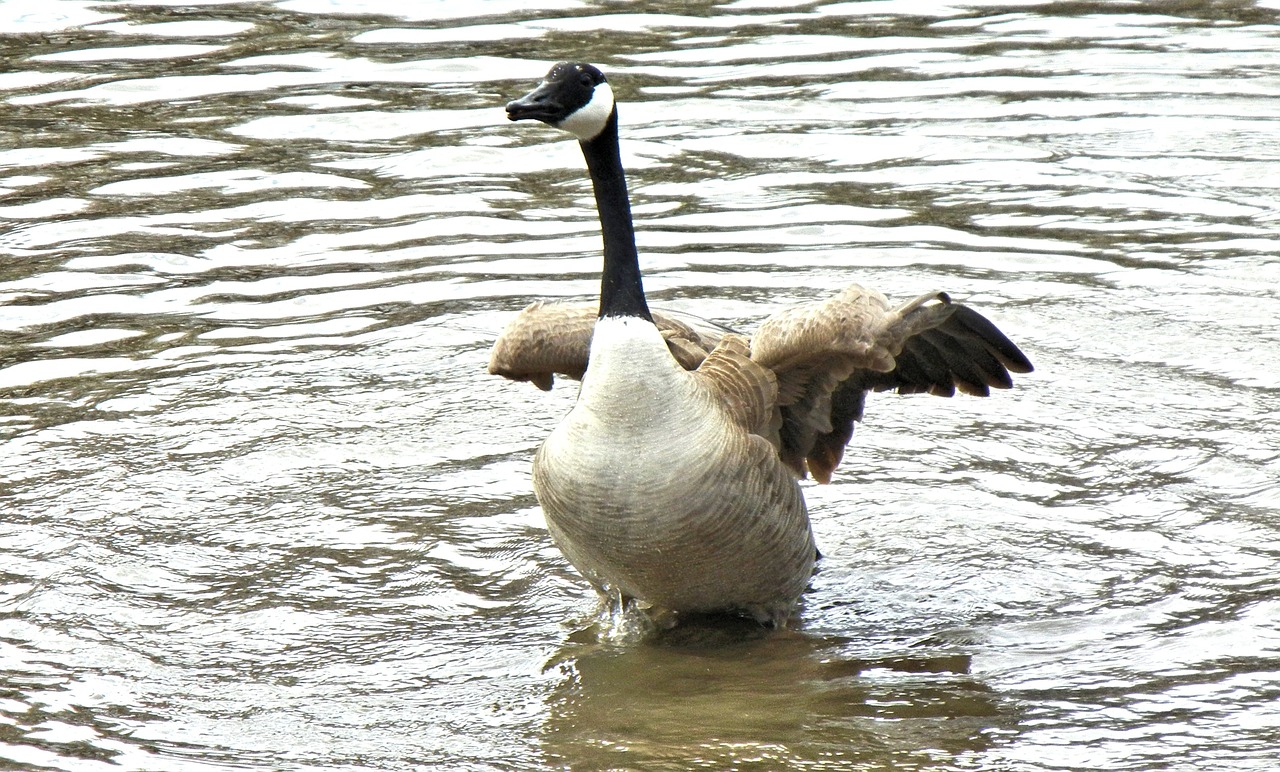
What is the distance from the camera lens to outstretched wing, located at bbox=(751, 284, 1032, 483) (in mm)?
5938

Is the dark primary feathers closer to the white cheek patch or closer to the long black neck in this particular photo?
the long black neck

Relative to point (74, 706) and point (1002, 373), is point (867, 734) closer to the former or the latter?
point (1002, 373)

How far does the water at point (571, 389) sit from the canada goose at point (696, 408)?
400 mm

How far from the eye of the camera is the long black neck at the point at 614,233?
19.3 feet

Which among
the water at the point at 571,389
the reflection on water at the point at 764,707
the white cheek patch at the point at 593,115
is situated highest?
the white cheek patch at the point at 593,115

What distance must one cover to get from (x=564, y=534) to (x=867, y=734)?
4.41 feet

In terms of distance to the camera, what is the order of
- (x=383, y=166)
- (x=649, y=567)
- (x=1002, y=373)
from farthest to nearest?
1. (x=383, y=166)
2. (x=1002, y=373)
3. (x=649, y=567)

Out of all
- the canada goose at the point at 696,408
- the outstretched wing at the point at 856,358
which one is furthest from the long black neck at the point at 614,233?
the outstretched wing at the point at 856,358

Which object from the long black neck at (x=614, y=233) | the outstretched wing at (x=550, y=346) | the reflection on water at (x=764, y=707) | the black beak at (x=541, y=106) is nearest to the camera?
the reflection on water at (x=764, y=707)

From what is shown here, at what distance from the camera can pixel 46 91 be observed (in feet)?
42.6

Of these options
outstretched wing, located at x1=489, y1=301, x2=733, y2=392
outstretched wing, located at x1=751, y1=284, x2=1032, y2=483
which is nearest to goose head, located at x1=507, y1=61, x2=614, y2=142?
outstretched wing, located at x1=489, y1=301, x2=733, y2=392

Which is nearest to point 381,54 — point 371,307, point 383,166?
point 383,166

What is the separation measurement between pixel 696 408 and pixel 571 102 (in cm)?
119

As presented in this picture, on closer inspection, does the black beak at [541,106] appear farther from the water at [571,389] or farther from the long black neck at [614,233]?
the water at [571,389]
